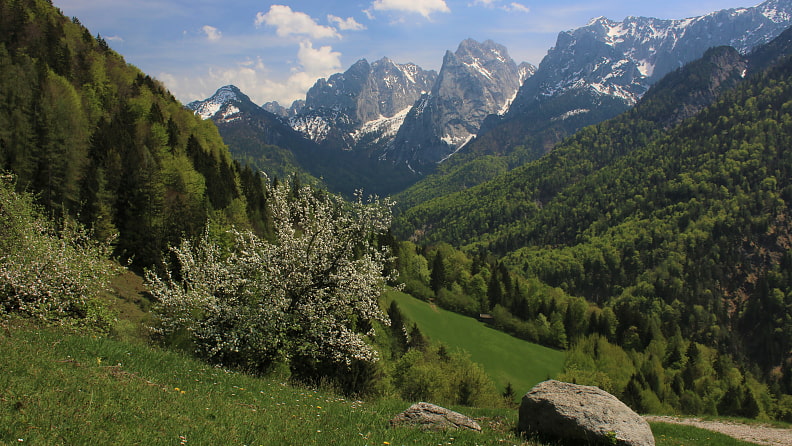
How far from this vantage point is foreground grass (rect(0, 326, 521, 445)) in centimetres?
842

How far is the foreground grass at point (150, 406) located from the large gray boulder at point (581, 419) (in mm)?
1190

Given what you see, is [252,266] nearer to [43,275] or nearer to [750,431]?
[43,275]

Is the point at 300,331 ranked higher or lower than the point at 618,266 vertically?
lower

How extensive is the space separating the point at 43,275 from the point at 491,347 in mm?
76894

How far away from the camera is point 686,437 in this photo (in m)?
23.5

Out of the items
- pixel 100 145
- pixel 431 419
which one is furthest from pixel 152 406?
pixel 100 145

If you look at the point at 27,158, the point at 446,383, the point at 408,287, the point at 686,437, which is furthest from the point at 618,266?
the point at 27,158

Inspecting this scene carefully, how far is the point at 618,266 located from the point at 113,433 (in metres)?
217

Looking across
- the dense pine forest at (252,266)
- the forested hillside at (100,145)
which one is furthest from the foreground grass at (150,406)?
the forested hillside at (100,145)

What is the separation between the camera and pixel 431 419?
1385 centimetres

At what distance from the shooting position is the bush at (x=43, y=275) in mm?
21078

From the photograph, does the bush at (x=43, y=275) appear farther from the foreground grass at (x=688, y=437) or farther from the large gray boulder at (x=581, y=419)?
the foreground grass at (x=688, y=437)

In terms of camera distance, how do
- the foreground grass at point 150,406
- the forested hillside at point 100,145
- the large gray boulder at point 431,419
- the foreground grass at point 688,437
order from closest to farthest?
the foreground grass at point 150,406
the large gray boulder at point 431,419
the foreground grass at point 688,437
the forested hillside at point 100,145

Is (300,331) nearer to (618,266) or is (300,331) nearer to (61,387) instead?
(61,387)
